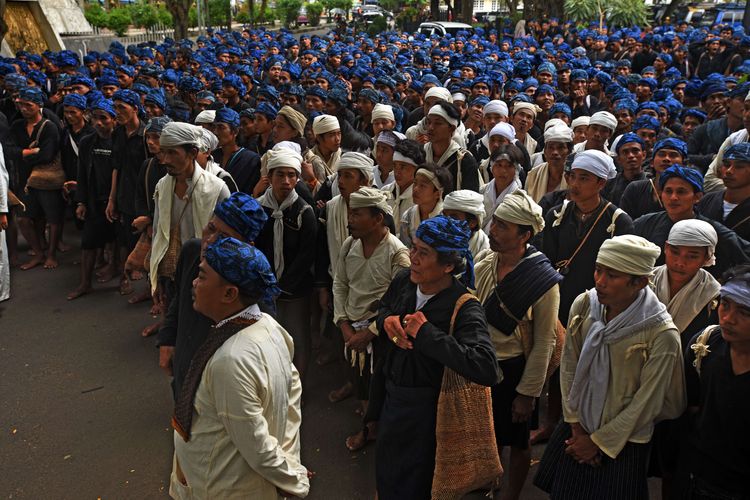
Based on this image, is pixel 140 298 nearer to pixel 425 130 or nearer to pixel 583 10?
pixel 425 130

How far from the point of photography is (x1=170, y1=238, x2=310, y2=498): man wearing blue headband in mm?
2514

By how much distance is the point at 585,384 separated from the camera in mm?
3164

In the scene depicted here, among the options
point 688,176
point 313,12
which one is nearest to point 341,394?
point 688,176

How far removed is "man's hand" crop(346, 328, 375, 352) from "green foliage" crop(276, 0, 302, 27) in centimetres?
4715

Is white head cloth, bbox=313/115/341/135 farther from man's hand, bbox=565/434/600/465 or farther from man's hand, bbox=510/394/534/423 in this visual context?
man's hand, bbox=565/434/600/465

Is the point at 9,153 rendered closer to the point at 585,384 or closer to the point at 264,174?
the point at 264,174

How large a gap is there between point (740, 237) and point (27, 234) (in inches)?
305

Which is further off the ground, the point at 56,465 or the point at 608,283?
the point at 608,283

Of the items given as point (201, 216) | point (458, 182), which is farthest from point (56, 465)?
point (458, 182)

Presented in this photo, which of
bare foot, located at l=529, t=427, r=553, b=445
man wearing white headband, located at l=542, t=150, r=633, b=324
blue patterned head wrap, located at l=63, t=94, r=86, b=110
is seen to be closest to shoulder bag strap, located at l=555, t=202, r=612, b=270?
man wearing white headband, located at l=542, t=150, r=633, b=324

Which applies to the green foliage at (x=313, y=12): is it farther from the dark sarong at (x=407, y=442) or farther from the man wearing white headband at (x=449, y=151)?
the dark sarong at (x=407, y=442)

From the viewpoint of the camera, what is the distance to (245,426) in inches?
98.6

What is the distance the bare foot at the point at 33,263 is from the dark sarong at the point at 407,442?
20.9ft

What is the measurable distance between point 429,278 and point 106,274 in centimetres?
575
